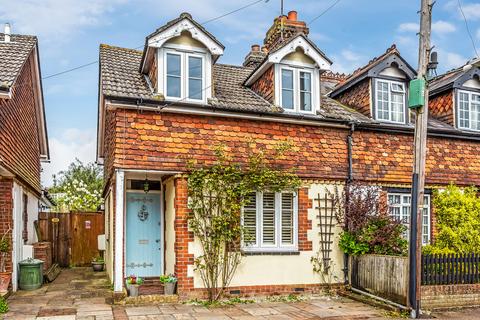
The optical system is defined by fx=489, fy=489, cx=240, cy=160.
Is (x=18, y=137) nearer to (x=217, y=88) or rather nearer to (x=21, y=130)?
(x=21, y=130)

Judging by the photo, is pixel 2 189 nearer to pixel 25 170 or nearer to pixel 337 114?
pixel 25 170

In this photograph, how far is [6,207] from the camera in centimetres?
1202

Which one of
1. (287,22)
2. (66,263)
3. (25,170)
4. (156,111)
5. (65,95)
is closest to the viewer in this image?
(156,111)

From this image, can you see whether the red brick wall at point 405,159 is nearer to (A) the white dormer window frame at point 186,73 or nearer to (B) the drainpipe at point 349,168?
(B) the drainpipe at point 349,168

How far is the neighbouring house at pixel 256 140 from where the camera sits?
11484 mm

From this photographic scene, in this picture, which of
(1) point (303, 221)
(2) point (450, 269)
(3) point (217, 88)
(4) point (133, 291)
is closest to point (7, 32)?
(3) point (217, 88)

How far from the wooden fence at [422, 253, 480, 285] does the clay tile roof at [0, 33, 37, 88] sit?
10.2 metres

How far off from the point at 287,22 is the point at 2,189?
35.0ft

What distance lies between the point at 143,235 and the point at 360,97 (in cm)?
760

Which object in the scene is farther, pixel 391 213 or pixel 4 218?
pixel 391 213

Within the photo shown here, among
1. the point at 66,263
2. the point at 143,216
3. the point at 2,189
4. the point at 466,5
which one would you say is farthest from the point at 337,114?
the point at 66,263

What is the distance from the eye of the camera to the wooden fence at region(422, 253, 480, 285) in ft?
36.2

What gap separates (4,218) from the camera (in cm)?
1197

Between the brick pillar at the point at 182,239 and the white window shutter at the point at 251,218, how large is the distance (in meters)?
1.51
